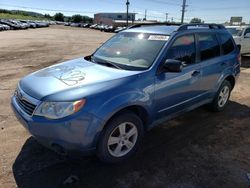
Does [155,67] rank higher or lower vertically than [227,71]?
higher

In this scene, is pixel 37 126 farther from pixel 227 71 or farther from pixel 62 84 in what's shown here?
pixel 227 71


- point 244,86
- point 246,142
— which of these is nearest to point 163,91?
point 246,142

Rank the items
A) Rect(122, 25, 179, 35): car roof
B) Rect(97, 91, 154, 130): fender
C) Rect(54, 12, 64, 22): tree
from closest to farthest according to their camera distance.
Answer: Rect(97, 91, 154, 130): fender, Rect(122, 25, 179, 35): car roof, Rect(54, 12, 64, 22): tree

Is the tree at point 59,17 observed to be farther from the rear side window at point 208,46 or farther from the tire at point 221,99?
the rear side window at point 208,46

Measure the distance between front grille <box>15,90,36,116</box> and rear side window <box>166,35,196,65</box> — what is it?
201cm

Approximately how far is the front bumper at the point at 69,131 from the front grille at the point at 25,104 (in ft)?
0.28

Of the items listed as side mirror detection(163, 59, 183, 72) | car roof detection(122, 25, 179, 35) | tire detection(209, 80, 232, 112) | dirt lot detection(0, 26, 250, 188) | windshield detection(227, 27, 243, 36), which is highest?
car roof detection(122, 25, 179, 35)

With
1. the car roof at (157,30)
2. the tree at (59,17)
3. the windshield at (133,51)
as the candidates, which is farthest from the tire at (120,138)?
the tree at (59,17)

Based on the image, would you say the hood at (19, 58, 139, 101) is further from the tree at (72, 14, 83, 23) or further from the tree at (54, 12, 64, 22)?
the tree at (54, 12, 64, 22)

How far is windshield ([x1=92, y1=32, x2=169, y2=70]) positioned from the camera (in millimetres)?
3833

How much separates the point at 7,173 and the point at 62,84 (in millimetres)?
1278

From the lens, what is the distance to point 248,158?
3832 millimetres

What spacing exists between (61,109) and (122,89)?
2.55 ft

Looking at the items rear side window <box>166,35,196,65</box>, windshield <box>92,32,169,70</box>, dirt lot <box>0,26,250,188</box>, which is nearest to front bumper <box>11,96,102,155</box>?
dirt lot <box>0,26,250,188</box>
